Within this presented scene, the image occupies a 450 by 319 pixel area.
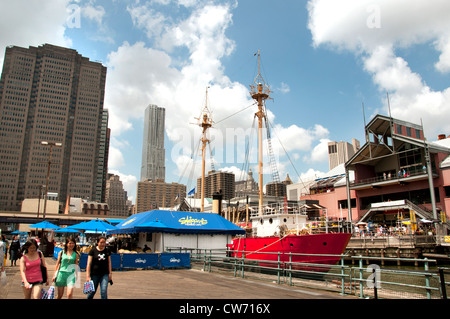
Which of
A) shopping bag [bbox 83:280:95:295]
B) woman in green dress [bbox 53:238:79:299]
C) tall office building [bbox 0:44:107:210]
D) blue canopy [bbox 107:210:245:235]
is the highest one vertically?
tall office building [bbox 0:44:107:210]

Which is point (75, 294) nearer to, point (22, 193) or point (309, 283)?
point (309, 283)

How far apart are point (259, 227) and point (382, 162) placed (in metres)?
32.3

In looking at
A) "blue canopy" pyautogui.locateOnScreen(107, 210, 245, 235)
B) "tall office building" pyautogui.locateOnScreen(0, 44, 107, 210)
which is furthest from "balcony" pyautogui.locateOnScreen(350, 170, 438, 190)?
"tall office building" pyautogui.locateOnScreen(0, 44, 107, 210)

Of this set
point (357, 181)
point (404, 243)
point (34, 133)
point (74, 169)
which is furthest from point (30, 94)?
point (404, 243)

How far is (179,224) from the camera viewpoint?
2625cm

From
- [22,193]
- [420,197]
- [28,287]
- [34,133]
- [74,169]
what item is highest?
[34,133]

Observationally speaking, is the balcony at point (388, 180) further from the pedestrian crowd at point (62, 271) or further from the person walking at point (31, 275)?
the person walking at point (31, 275)

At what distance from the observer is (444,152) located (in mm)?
45812

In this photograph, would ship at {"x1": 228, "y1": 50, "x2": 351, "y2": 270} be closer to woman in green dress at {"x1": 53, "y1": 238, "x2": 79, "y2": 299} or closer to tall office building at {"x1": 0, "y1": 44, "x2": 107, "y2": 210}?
woman in green dress at {"x1": 53, "y1": 238, "x2": 79, "y2": 299}

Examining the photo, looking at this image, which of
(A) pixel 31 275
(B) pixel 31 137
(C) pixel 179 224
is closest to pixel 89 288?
(A) pixel 31 275

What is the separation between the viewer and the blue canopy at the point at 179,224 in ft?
81.4

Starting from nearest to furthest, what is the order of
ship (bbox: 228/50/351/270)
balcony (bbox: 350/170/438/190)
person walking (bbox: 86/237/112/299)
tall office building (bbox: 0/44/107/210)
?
person walking (bbox: 86/237/112/299) → ship (bbox: 228/50/351/270) → balcony (bbox: 350/170/438/190) → tall office building (bbox: 0/44/107/210)

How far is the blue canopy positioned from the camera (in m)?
24.8

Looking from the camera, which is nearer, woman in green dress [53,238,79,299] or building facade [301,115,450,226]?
woman in green dress [53,238,79,299]
